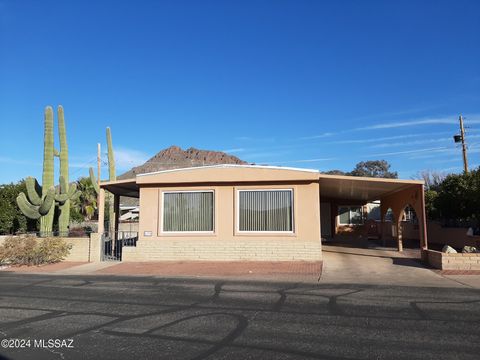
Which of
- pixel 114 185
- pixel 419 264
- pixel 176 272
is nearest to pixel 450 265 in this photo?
pixel 419 264

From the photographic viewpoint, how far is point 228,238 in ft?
52.5

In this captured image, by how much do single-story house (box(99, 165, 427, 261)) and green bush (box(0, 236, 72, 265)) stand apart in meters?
2.02

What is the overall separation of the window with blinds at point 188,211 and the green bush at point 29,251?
169 inches

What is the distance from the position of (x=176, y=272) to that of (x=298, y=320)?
279 inches

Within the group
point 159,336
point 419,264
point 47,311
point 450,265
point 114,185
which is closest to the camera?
point 159,336

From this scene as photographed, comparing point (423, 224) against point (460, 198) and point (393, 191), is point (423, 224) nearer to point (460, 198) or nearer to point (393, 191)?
point (393, 191)

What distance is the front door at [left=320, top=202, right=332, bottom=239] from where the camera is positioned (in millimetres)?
27797

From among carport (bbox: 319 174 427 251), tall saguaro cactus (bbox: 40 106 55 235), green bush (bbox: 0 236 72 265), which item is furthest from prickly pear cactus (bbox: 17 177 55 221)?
carport (bbox: 319 174 427 251)

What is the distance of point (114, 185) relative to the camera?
695 inches

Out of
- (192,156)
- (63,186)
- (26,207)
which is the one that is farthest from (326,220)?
(192,156)

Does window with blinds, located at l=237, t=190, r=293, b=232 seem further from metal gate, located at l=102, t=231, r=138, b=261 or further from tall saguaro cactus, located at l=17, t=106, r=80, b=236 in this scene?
tall saguaro cactus, located at l=17, t=106, r=80, b=236

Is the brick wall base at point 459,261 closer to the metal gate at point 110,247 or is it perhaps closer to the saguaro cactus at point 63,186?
the metal gate at point 110,247

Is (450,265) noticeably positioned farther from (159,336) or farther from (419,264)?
(159,336)

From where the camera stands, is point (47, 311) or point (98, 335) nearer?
point (98, 335)
